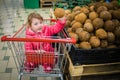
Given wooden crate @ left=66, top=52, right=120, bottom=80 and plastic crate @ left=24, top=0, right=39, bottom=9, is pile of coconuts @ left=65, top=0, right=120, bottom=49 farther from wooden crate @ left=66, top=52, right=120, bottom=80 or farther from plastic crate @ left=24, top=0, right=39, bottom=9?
plastic crate @ left=24, top=0, right=39, bottom=9

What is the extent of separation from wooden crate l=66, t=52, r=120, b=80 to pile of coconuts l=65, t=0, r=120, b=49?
20cm

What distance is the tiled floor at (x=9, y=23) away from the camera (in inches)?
122

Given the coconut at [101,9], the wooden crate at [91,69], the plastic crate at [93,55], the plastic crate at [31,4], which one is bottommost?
the plastic crate at [31,4]

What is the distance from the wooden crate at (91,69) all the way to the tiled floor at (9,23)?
88 centimetres

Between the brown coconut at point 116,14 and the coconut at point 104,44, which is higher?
the brown coconut at point 116,14

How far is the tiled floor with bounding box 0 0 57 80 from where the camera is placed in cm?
310

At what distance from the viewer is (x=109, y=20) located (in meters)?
2.25

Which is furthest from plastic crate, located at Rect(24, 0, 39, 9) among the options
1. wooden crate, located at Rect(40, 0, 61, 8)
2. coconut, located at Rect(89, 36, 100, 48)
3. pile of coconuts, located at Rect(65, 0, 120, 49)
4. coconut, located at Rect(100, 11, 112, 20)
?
coconut, located at Rect(89, 36, 100, 48)

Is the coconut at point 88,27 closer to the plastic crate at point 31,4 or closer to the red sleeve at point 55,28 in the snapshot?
the red sleeve at point 55,28

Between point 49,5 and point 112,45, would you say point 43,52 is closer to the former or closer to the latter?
point 112,45

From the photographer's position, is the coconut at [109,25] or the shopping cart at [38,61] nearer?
the shopping cart at [38,61]

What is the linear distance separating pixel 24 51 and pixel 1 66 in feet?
4.89

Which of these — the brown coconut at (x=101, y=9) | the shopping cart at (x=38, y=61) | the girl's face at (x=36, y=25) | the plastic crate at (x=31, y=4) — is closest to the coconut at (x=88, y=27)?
the brown coconut at (x=101, y=9)

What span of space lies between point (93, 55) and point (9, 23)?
3927 mm
